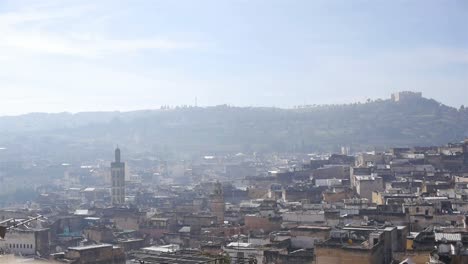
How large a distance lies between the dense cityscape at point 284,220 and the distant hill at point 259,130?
5975 cm

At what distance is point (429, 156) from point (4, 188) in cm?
5573

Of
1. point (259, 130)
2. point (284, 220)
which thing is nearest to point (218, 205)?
point (284, 220)

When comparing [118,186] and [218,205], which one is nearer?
[218,205]

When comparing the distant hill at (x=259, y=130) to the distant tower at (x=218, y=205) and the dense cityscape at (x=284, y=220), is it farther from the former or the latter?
the distant tower at (x=218, y=205)

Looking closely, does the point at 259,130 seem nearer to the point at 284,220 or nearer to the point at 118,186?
the point at 118,186

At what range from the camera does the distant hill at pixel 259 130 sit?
126438 mm

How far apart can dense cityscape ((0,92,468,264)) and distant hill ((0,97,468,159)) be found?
5975 centimetres

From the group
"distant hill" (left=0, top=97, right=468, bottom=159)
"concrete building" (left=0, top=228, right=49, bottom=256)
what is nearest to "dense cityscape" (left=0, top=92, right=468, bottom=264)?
"concrete building" (left=0, top=228, right=49, bottom=256)

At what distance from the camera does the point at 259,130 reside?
158625 millimetres

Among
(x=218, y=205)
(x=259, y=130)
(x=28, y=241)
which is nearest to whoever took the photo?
(x=28, y=241)

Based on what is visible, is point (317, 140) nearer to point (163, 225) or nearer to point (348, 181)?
point (348, 181)

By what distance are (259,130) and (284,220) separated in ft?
403

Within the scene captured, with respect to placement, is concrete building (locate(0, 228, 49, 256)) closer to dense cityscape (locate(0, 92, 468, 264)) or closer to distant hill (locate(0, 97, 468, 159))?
dense cityscape (locate(0, 92, 468, 264))

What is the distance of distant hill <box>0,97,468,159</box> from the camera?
415 feet
